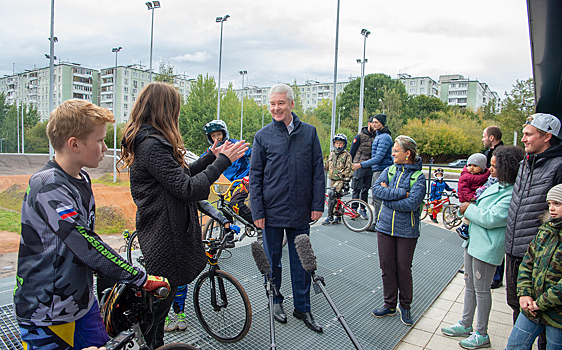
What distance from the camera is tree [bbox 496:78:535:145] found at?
23891 mm

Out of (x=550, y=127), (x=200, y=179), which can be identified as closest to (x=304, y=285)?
(x=200, y=179)

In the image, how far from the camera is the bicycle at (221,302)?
272 centimetres

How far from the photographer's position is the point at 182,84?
313 feet

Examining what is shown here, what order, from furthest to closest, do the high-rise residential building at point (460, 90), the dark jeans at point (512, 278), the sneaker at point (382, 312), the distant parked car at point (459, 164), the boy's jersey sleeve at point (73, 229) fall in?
the high-rise residential building at point (460, 90), the distant parked car at point (459, 164), the sneaker at point (382, 312), the dark jeans at point (512, 278), the boy's jersey sleeve at point (73, 229)

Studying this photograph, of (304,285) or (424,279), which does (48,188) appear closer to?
(304,285)

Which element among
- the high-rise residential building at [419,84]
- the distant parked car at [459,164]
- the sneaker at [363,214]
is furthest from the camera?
the high-rise residential building at [419,84]

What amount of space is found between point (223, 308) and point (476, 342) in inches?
87.3

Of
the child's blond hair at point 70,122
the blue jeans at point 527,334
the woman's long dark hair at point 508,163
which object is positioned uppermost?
the child's blond hair at point 70,122

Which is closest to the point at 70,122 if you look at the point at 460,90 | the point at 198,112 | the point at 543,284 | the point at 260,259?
the point at 260,259

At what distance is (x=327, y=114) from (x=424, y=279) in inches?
2200

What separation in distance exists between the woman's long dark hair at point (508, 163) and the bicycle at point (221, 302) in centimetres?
229

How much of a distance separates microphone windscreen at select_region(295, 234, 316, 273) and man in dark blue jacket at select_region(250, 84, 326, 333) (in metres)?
0.76

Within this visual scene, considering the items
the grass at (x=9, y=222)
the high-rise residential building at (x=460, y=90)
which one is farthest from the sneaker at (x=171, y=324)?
the high-rise residential building at (x=460, y=90)

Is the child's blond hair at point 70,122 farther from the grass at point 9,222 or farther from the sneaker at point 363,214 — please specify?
the grass at point 9,222
